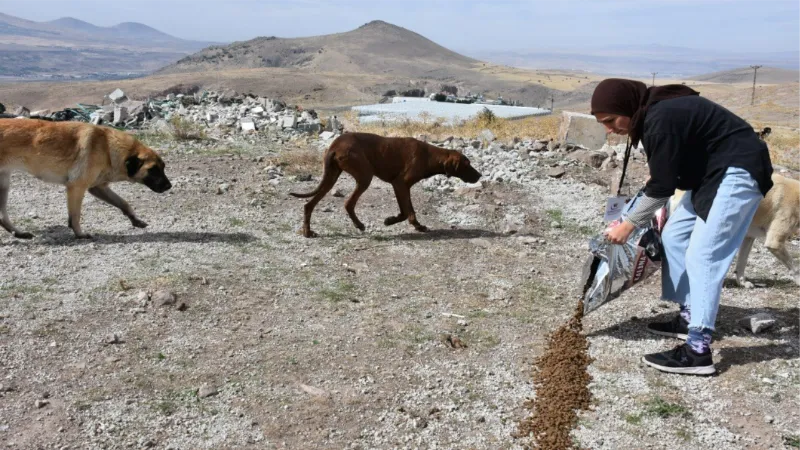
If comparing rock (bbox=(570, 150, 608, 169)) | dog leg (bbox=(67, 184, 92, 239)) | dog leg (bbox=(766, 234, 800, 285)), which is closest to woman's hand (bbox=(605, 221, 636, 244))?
dog leg (bbox=(766, 234, 800, 285))

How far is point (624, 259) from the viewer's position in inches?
186

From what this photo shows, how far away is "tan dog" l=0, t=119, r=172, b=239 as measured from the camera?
6.81 metres

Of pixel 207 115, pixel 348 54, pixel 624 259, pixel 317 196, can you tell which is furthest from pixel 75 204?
pixel 348 54

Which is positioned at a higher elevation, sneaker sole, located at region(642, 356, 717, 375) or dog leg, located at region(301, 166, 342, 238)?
dog leg, located at region(301, 166, 342, 238)

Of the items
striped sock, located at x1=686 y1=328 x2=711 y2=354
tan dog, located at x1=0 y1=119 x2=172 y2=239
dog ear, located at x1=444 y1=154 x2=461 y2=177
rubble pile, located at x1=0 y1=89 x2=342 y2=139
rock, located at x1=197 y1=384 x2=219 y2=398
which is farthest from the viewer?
rubble pile, located at x1=0 y1=89 x2=342 y2=139

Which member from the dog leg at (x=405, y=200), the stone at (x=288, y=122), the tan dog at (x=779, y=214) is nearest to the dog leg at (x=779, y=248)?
the tan dog at (x=779, y=214)

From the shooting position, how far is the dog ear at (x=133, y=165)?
23.9 feet

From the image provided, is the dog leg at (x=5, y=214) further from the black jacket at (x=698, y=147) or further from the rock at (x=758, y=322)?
the rock at (x=758, y=322)

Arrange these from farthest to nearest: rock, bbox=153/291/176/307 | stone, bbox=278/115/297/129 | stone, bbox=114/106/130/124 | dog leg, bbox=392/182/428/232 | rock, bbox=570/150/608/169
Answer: stone, bbox=114/106/130/124
stone, bbox=278/115/297/129
rock, bbox=570/150/608/169
dog leg, bbox=392/182/428/232
rock, bbox=153/291/176/307

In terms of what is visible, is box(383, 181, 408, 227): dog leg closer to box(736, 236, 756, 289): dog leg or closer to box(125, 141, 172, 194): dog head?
box(125, 141, 172, 194): dog head

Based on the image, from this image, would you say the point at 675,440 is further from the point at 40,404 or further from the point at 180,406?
the point at 40,404

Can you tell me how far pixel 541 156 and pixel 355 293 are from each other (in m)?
6.85

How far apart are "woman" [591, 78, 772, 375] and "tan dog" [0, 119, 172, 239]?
517 cm

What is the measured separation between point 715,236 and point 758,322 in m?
1.41
